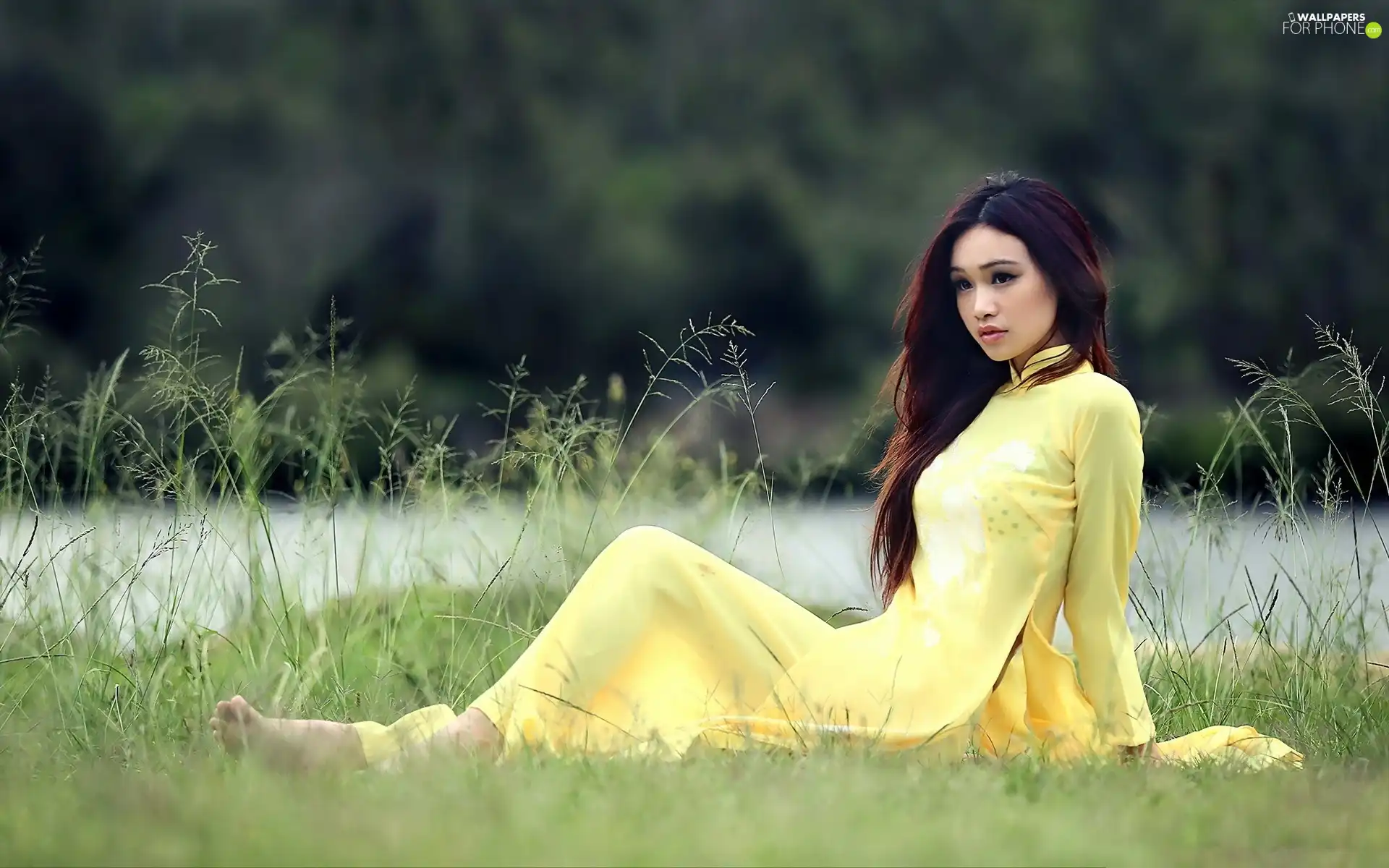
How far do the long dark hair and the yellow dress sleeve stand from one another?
136 millimetres

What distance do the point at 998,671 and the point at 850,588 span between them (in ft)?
4.89

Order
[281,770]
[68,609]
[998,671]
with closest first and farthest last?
[281,770] < [998,671] < [68,609]

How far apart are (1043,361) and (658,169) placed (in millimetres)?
11306

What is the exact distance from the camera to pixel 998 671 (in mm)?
2164

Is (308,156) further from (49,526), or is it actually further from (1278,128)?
(49,526)

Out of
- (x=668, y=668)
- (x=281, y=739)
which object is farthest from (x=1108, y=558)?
(x=281, y=739)

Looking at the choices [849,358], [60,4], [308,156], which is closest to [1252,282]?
[849,358]

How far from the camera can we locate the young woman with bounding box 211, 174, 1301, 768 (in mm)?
2143

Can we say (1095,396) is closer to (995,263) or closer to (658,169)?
(995,263)
